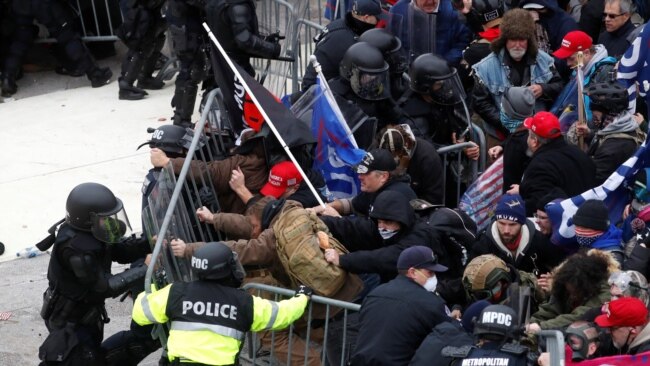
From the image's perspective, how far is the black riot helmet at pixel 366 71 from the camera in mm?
8656

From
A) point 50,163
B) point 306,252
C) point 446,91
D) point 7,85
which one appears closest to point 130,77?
point 7,85

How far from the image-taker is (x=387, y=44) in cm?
926

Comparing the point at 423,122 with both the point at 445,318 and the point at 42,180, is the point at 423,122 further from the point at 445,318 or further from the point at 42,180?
the point at 42,180

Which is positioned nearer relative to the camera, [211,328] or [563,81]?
[211,328]

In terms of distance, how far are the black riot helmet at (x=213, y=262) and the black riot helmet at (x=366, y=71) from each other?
2306mm

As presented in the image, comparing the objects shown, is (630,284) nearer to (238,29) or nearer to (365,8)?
(365,8)

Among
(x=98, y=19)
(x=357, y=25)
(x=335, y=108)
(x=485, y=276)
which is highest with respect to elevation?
(x=357, y=25)

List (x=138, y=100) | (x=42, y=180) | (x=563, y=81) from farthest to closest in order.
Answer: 1. (x=138, y=100)
2. (x=42, y=180)
3. (x=563, y=81)

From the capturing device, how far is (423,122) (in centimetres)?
902

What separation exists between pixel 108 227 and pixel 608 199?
10.4 feet

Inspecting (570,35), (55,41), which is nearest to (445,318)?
(570,35)

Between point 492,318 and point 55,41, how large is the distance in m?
8.96

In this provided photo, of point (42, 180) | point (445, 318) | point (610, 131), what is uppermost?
point (610, 131)

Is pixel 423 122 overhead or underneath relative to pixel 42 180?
overhead
